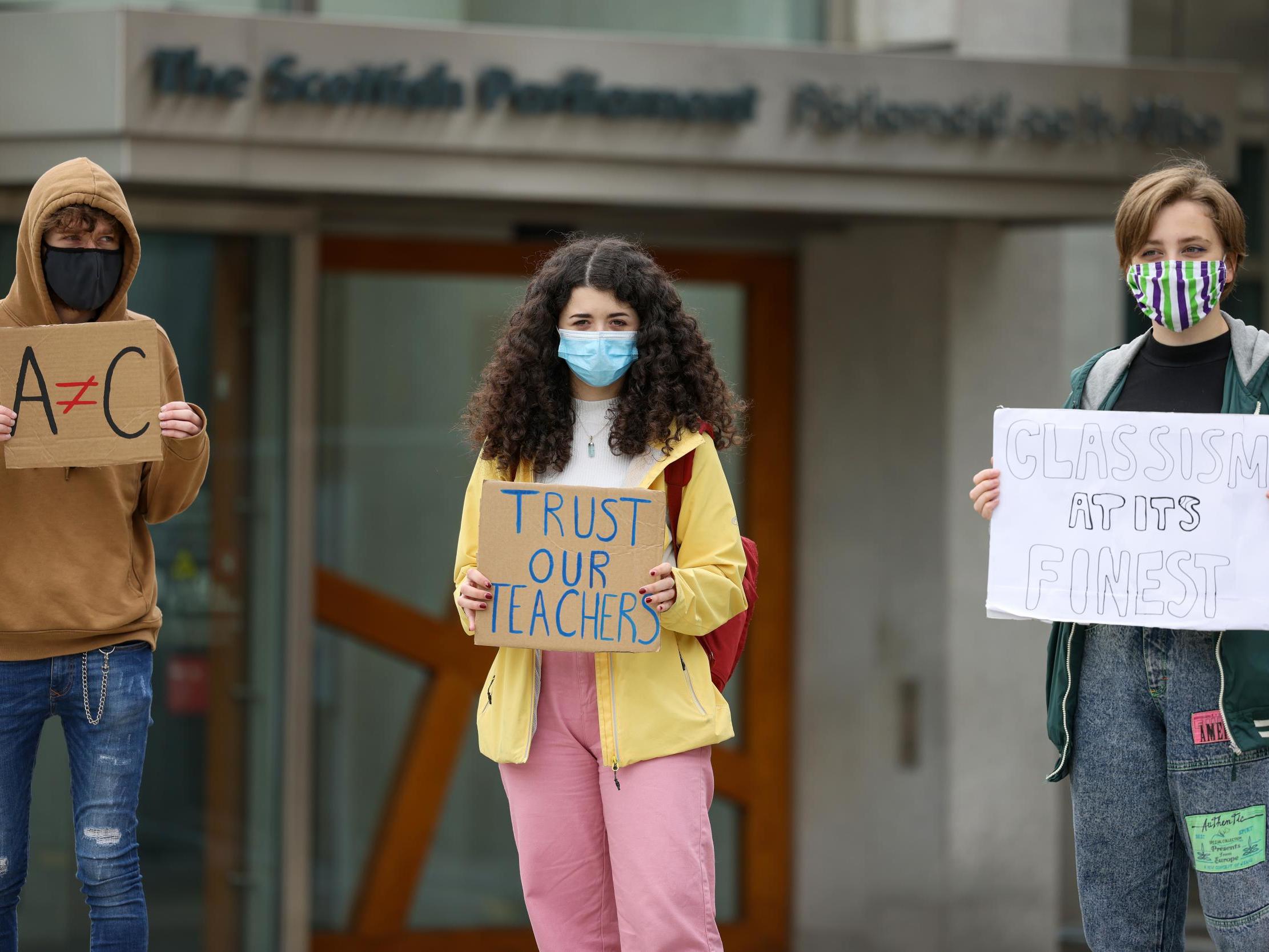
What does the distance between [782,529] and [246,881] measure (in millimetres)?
2833

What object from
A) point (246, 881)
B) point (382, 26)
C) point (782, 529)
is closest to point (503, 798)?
point (246, 881)

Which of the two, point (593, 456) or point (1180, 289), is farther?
point (593, 456)

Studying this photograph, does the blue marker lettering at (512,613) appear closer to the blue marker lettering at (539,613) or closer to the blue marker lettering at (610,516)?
the blue marker lettering at (539,613)

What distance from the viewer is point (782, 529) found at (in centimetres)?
774

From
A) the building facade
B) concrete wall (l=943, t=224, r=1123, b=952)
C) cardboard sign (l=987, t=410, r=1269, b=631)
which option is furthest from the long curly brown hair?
concrete wall (l=943, t=224, r=1123, b=952)

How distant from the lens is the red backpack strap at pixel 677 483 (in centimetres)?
362

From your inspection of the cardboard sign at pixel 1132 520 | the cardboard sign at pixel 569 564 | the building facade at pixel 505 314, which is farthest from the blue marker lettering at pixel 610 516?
the building facade at pixel 505 314

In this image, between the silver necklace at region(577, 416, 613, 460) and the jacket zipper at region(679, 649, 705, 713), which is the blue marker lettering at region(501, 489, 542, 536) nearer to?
the silver necklace at region(577, 416, 613, 460)

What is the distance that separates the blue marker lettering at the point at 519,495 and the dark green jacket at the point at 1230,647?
1.15 metres

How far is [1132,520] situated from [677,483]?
0.97 metres

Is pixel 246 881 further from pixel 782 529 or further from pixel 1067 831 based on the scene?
pixel 1067 831

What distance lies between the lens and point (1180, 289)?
3.35 m

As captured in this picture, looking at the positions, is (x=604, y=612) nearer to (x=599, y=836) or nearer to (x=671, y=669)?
(x=671, y=669)

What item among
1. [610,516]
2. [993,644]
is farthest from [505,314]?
[610,516]
